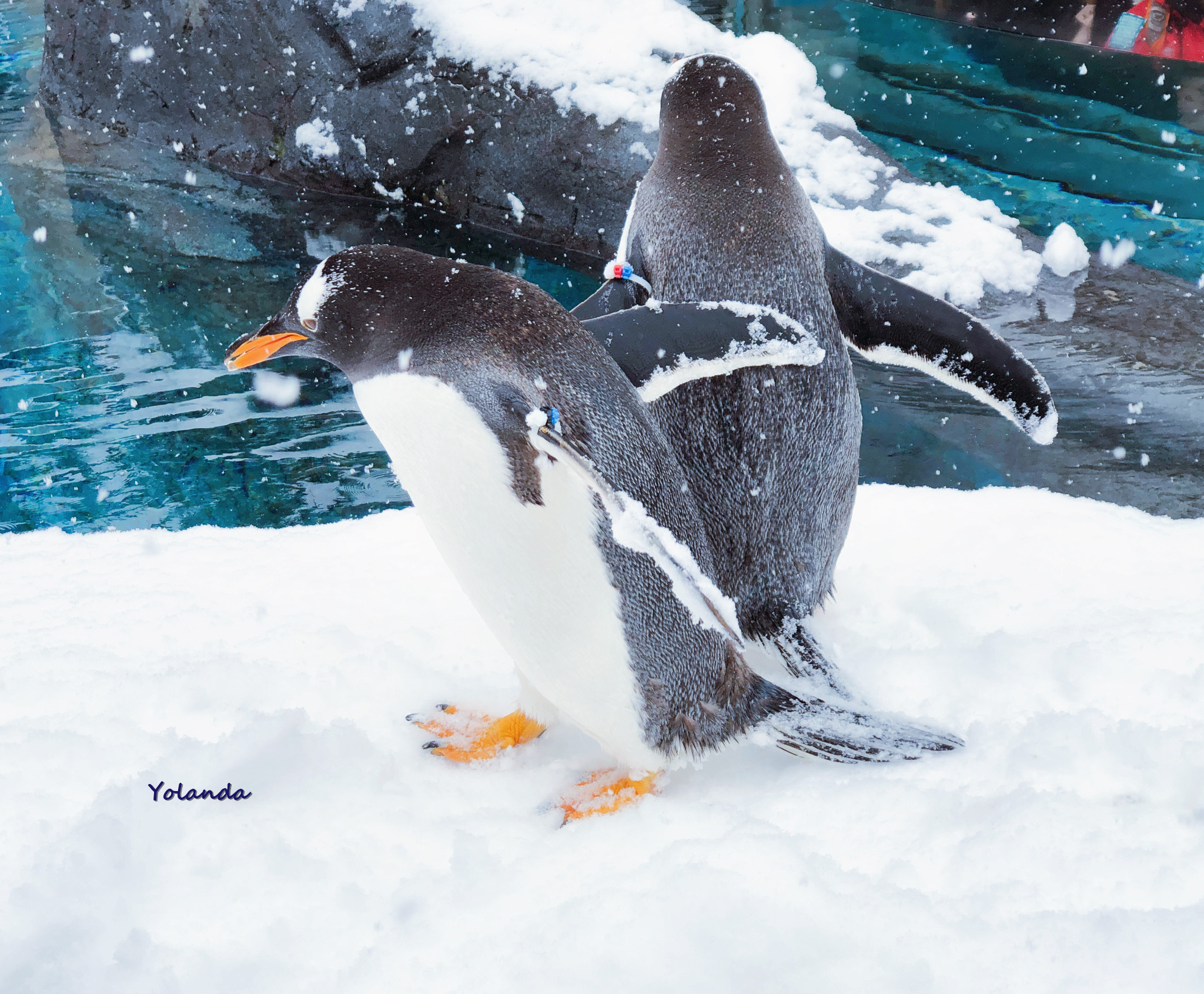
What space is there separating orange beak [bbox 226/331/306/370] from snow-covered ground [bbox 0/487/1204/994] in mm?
518

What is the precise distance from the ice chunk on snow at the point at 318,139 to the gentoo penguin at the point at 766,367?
3365 millimetres

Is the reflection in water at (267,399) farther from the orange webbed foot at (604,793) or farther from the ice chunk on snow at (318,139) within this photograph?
the orange webbed foot at (604,793)

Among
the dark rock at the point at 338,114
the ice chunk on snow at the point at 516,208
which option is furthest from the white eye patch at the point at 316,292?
the ice chunk on snow at the point at 516,208

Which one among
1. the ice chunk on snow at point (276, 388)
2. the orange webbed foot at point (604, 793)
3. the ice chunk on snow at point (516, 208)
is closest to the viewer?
the orange webbed foot at point (604, 793)

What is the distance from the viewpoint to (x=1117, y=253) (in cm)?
451

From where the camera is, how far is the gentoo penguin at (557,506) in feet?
4.09

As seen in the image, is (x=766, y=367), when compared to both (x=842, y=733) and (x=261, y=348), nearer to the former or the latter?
(x=842, y=733)

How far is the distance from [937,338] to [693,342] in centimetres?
64

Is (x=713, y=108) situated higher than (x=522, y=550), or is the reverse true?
(x=713, y=108)

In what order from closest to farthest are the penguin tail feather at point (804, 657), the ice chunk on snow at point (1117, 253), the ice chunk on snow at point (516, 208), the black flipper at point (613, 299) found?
the penguin tail feather at point (804, 657), the black flipper at point (613, 299), the ice chunk on snow at point (1117, 253), the ice chunk on snow at point (516, 208)

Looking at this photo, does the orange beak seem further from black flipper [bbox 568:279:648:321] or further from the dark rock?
the dark rock

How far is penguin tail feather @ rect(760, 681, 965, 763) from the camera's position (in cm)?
139

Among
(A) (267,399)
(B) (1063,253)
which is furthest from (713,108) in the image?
(B) (1063,253)

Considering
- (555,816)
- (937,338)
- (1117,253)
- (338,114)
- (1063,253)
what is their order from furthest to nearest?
1. (338,114)
2. (1117,253)
3. (1063,253)
4. (937,338)
5. (555,816)
